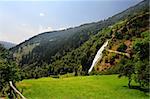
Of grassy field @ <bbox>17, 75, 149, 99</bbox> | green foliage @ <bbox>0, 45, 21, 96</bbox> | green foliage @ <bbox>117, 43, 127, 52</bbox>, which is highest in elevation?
green foliage @ <bbox>117, 43, 127, 52</bbox>

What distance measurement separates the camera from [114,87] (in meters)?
73.9

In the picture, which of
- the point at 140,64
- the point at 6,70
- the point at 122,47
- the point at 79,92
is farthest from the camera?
the point at 122,47

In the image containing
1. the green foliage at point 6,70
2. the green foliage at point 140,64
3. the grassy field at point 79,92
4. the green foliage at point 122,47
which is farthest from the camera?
the green foliage at point 122,47

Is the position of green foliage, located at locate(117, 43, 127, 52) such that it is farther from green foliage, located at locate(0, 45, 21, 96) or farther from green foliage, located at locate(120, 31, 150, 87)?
green foliage, located at locate(0, 45, 21, 96)

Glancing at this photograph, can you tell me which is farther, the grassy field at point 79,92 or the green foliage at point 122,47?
the green foliage at point 122,47

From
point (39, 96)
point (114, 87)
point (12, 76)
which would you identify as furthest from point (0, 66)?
point (114, 87)

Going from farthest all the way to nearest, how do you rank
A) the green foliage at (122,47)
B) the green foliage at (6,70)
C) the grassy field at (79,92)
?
the green foliage at (122,47) < the grassy field at (79,92) < the green foliage at (6,70)

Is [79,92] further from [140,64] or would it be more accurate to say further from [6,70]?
[6,70]

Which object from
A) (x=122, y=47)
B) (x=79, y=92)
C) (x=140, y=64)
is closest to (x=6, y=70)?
(x=140, y=64)

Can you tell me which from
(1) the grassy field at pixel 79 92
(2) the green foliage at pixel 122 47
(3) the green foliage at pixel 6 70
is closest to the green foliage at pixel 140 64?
(1) the grassy field at pixel 79 92

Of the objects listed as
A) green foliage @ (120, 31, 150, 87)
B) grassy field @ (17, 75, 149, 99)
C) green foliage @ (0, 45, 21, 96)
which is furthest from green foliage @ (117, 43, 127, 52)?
green foliage @ (0, 45, 21, 96)

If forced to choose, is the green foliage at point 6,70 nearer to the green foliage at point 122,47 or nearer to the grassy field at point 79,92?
the grassy field at point 79,92

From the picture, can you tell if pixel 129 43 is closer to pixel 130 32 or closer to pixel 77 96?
pixel 130 32

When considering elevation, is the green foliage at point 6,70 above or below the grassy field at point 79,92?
above
